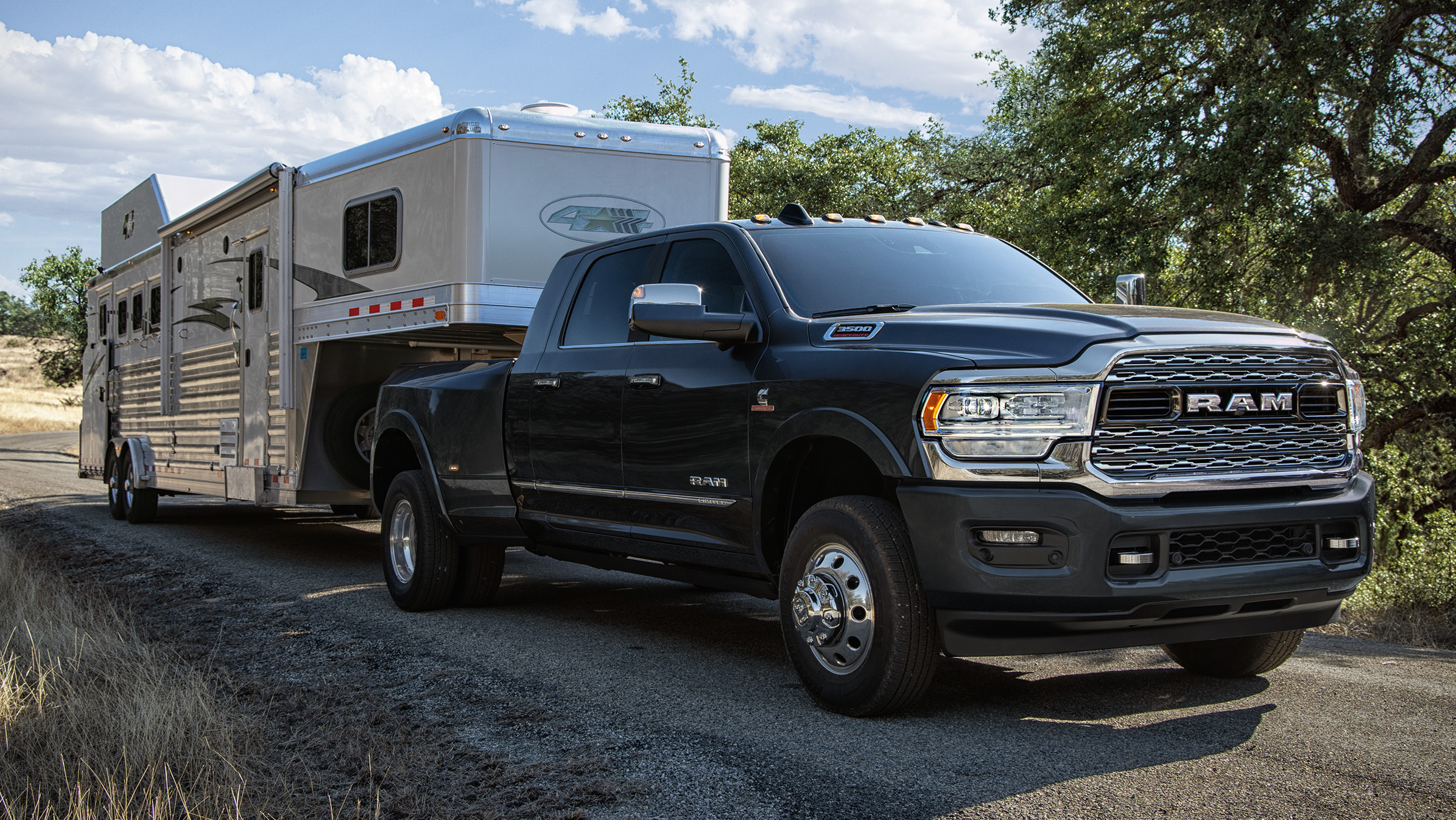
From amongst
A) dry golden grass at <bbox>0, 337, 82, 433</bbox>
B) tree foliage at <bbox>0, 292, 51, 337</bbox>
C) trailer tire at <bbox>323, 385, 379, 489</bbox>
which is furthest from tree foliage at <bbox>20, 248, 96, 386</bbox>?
trailer tire at <bbox>323, 385, 379, 489</bbox>

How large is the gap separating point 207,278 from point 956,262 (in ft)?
28.5

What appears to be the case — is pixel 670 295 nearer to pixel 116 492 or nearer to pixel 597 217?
pixel 597 217

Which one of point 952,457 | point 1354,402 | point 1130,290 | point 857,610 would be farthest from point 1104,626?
point 1130,290

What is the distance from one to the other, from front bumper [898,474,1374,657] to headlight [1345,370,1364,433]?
1.33 feet

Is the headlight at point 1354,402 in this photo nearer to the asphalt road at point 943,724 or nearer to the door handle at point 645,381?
the asphalt road at point 943,724

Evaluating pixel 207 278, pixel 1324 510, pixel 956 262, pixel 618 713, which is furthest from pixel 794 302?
pixel 207 278

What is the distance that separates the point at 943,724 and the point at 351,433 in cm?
700

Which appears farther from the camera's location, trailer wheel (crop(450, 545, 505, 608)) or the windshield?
trailer wheel (crop(450, 545, 505, 608))

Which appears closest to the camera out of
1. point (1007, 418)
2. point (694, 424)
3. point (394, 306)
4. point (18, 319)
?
point (1007, 418)

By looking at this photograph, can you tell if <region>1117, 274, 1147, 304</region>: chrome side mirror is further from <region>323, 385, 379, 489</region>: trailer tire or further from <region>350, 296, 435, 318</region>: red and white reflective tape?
<region>323, 385, 379, 489</region>: trailer tire

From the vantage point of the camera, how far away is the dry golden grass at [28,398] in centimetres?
5256

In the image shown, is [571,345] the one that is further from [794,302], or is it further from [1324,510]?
[1324,510]

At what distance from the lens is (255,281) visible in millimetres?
11195

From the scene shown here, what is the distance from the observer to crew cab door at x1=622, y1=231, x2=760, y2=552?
5.40 metres
